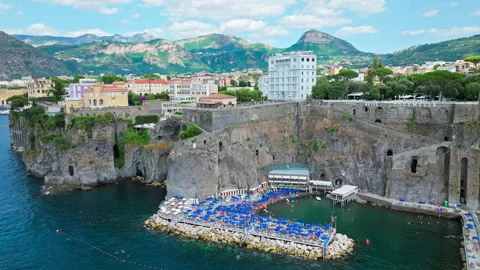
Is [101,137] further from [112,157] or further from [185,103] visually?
[185,103]

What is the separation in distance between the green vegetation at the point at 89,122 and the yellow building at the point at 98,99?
8.33 metres

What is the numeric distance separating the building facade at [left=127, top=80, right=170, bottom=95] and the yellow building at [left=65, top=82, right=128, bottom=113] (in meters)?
23.2

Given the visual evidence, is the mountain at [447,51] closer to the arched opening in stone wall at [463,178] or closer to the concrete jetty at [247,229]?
the arched opening in stone wall at [463,178]

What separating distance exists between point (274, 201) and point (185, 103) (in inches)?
1298

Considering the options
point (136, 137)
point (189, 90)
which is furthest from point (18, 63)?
point (136, 137)

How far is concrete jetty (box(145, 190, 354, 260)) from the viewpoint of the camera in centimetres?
3541

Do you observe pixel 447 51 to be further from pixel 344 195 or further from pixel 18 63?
pixel 18 63

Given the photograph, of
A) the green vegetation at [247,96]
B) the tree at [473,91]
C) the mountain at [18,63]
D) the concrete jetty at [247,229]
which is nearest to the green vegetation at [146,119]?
the green vegetation at [247,96]

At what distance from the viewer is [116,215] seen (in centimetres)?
4459

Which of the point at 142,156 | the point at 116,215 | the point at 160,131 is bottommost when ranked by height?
the point at 116,215

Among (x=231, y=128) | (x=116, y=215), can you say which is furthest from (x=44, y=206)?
(x=231, y=128)

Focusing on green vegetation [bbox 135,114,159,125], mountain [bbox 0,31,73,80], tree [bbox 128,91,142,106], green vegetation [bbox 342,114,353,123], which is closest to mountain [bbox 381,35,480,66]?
green vegetation [bbox 342,114,353,123]

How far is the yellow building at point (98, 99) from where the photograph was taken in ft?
219

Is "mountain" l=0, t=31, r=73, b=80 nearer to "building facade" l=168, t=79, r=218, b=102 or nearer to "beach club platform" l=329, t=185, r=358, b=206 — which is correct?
"building facade" l=168, t=79, r=218, b=102
